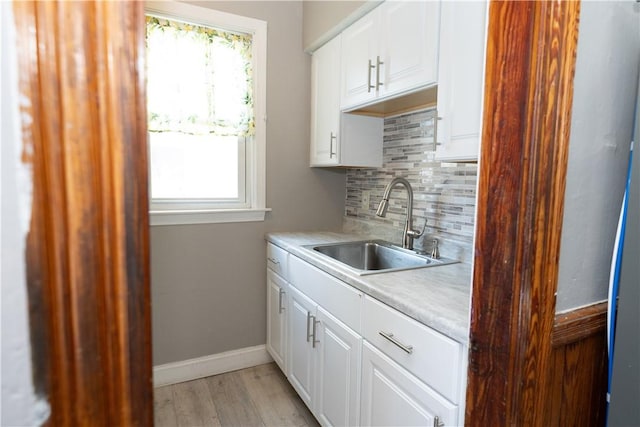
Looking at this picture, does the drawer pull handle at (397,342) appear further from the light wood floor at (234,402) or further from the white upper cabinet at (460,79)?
the light wood floor at (234,402)

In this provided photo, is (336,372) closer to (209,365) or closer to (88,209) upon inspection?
(209,365)

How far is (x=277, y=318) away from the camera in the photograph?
2.32m

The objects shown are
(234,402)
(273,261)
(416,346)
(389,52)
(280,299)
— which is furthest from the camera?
(273,261)

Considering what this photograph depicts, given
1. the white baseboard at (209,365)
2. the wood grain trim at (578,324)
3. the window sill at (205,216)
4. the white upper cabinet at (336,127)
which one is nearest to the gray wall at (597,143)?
the wood grain trim at (578,324)

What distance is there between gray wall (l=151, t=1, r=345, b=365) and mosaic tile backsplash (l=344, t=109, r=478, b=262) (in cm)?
39

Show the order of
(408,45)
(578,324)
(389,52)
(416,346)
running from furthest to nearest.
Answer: (389,52) → (408,45) → (416,346) → (578,324)

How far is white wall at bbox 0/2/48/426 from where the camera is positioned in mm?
324

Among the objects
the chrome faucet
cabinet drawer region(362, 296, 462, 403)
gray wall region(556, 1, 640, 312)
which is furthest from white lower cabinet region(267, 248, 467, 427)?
the chrome faucet

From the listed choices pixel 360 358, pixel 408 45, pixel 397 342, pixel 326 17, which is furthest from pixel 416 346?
pixel 326 17

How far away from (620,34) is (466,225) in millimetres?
998

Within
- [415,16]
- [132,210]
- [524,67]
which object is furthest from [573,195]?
[415,16]

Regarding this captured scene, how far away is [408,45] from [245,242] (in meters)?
1.50

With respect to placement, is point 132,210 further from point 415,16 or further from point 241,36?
point 241,36

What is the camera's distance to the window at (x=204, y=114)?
210 centimetres
